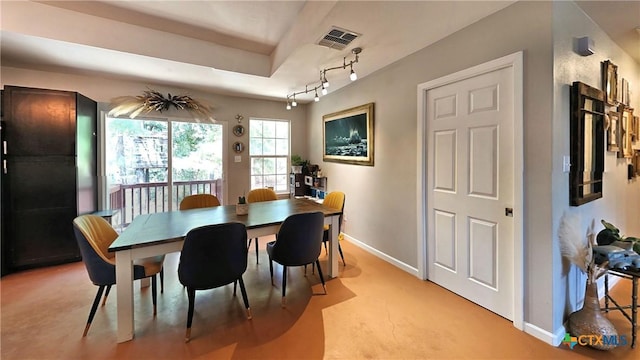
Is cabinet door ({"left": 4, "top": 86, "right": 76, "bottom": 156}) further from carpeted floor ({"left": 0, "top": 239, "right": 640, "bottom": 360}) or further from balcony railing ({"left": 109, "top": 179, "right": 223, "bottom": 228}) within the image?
carpeted floor ({"left": 0, "top": 239, "right": 640, "bottom": 360})

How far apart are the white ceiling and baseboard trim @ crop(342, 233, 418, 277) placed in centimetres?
A: 245

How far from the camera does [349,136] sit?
13.6ft

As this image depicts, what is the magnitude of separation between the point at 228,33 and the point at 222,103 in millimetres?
1883

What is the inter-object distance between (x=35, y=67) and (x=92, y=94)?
59cm

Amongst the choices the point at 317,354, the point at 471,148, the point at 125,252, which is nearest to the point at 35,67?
the point at 125,252

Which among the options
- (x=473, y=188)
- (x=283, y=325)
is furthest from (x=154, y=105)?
(x=473, y=188)

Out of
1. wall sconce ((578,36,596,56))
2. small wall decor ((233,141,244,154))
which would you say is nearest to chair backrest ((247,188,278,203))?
small wall decor ((233,141,244,154))

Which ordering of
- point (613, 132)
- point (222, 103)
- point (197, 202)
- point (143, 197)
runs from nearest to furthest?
point (613, 132)
point (197, 202)
point (143, 197)
point (222, 103)

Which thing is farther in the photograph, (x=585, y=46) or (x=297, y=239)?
(x=297, y=239)

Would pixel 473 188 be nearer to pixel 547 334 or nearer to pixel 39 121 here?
pixel 547 334

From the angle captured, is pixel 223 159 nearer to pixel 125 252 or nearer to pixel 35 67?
pixel 35 67

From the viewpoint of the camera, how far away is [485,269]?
2.34 meters

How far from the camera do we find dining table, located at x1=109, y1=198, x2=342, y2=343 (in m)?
1.88

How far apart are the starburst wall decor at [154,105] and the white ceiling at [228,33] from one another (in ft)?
1.35
